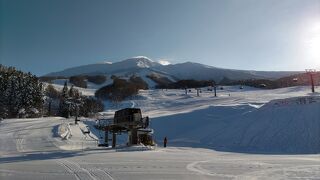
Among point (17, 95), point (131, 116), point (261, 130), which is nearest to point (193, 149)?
point (131, 116)

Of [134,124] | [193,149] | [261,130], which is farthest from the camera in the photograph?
[261,130]

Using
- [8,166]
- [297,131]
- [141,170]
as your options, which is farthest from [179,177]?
[297,131]

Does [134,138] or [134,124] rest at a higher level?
[134,124]

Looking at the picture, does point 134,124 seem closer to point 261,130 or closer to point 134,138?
point 134,138

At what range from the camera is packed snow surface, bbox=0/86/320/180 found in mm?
18703

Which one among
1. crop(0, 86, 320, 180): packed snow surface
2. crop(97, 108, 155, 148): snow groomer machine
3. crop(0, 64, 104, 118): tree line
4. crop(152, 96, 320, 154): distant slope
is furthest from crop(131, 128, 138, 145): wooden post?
crop(0, 64, 104, 118): tree line

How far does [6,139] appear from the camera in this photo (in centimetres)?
4706

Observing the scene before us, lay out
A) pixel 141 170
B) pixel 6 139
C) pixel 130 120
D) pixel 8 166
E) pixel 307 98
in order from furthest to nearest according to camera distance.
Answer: pixel 307 98, pixel 6 139, pixel 130 120, pixel 8 166, pixel 141 170

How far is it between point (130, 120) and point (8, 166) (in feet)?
68.0

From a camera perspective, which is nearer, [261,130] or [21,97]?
[261,130]

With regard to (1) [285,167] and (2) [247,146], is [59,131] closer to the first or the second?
(2) [247,146]

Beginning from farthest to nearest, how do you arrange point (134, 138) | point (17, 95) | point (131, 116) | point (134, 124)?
point (17, 95) → point (134, 138) → point (134, 124) → point (131, 116)

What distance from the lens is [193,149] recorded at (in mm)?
40750

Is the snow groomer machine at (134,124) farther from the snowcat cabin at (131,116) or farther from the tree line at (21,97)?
the tree line at (21,97)
